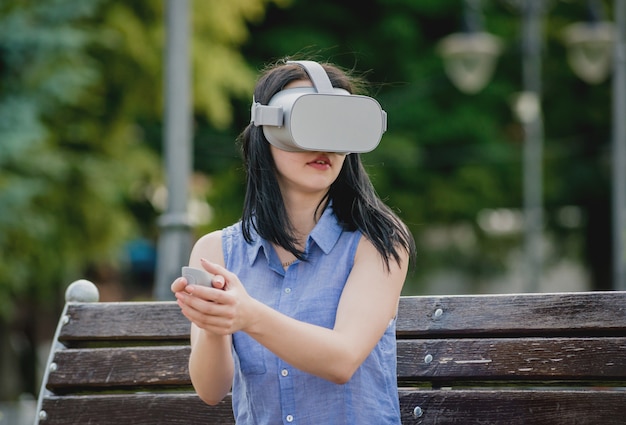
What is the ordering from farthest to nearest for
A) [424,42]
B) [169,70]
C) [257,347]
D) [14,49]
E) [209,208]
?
1. [424,42]
2. [209,208]
3. [14,49]
4. [169,70]
5. [257,347]

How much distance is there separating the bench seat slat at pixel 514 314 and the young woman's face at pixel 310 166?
Result: 1.99ft

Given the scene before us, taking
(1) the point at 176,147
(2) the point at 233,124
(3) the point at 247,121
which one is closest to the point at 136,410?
(1) the point at 176,147

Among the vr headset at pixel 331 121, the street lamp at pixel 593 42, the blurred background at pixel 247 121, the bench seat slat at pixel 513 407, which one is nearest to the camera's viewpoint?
the vr headset at pixel 331 121

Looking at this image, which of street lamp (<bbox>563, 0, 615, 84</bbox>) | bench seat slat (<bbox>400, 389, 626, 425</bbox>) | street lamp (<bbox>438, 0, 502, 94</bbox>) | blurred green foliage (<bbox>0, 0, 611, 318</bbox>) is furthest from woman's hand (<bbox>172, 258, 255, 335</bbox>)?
street lamp (<bbox>438, 0, 502, 94</bbox>)

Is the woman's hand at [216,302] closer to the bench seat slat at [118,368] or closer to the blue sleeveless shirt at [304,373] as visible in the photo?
the blue sleeveless shirt at [304,373]

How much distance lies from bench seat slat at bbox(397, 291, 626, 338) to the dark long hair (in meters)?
0.38

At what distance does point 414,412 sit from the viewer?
10.4 ft

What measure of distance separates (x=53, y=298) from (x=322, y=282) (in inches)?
431

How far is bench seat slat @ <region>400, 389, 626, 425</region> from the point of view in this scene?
3.01 m

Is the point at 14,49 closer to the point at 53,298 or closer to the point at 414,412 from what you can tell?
the point at 53,298

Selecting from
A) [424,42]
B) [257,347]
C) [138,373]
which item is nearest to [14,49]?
[138,373]

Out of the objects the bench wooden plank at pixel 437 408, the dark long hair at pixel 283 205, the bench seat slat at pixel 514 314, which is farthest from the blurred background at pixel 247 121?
the dark long hair at pixel 283 205

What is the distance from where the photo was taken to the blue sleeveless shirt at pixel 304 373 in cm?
278

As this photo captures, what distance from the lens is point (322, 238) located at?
287 cm
